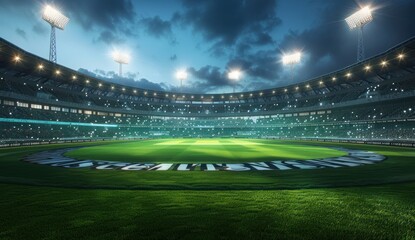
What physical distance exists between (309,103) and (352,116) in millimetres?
22922

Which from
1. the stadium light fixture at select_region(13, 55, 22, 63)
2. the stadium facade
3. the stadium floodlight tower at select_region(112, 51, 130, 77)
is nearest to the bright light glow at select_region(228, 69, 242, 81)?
the stadium facade

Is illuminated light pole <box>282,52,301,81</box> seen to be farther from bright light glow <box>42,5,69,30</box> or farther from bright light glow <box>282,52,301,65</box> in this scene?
bright light glow <box>42,5,69,30</box>

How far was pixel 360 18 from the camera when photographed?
63.7 meters

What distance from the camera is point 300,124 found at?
294 feet

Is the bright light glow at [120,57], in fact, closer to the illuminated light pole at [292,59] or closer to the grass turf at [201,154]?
the illuminated light pole at [292,59]

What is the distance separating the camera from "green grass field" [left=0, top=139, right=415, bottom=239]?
244 inches

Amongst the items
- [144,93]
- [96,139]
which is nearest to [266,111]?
[144,93]

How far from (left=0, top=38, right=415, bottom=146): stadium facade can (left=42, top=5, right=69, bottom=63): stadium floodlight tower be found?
5030 mm

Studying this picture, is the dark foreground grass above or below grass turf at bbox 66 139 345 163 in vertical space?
below

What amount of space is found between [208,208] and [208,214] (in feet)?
2.09

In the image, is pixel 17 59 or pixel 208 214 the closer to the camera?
pixel 208 214

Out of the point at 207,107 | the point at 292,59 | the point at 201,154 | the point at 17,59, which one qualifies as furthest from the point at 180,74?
the point at 201,154

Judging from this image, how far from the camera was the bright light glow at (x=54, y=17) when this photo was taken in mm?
63406

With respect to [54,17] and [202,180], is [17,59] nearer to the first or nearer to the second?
[54,17]
